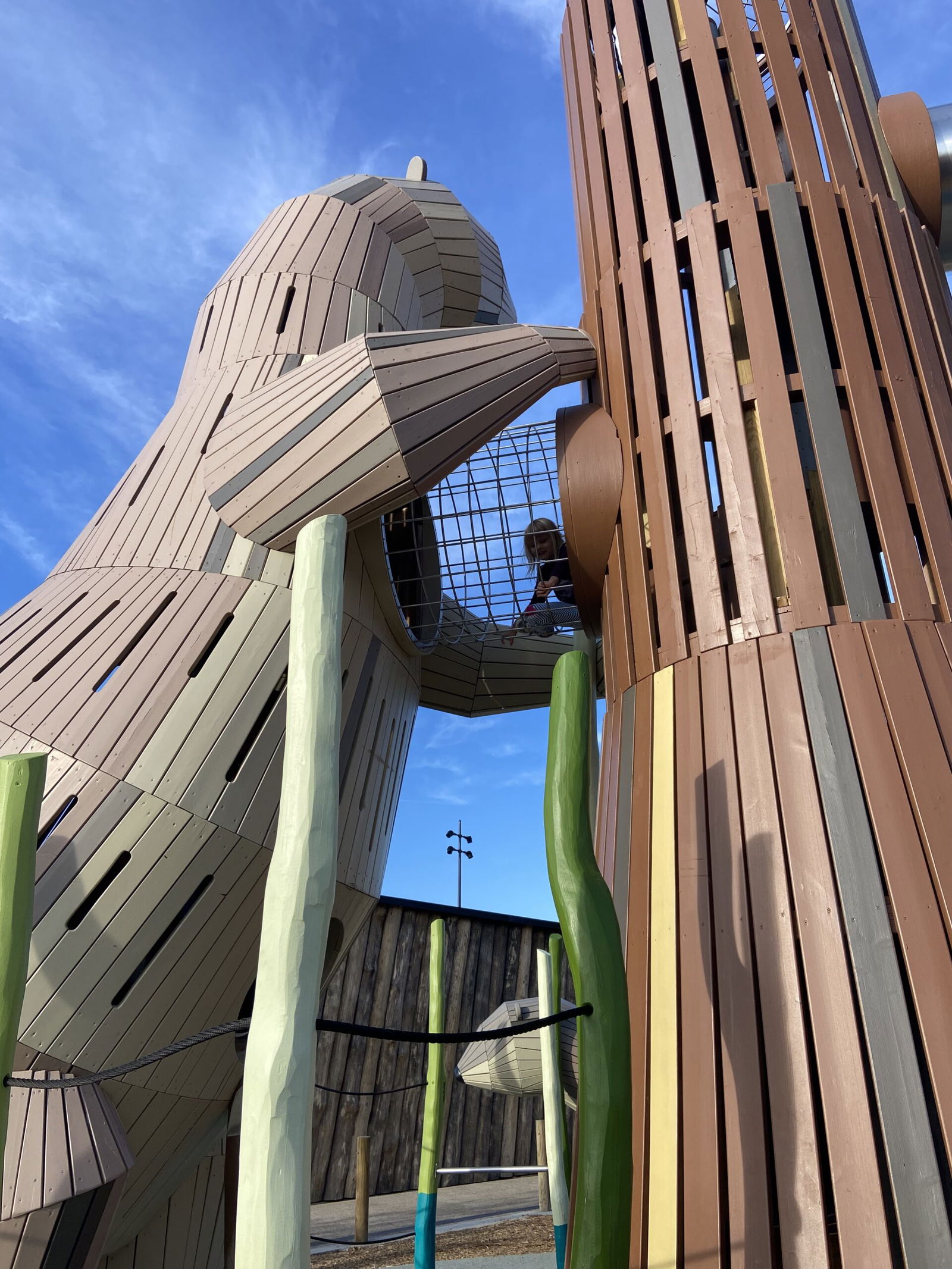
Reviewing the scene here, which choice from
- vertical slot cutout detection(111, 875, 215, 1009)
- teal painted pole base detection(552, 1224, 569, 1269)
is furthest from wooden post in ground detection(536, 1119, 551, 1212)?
vertical slot cutout detection(111, 875, 215, 1009)

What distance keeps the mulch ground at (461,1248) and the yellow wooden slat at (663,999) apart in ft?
13.7

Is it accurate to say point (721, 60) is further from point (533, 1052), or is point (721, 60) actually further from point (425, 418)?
point (533, 1052)

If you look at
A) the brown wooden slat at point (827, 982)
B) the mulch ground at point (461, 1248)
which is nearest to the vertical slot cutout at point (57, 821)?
the brown wooden slat at point (827, 982)

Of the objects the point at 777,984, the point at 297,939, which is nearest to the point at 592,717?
the point at 297,939

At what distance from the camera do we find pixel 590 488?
19.0 ft

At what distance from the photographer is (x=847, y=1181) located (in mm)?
3408

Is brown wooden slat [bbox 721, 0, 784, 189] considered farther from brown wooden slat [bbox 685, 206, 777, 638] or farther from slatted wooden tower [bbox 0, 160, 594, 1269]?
slatted wooden tower [bbox 0, 160, 594, 1269]

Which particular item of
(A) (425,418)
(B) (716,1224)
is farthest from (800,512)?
(B) (716,1224)

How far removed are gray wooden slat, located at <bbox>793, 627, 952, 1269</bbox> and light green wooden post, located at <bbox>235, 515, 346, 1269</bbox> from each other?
2.24 m

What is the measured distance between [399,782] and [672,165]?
4.25 meters

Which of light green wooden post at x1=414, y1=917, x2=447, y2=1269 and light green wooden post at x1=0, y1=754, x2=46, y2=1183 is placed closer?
light green wooden post at x1=0, y1=754, x2=46, y2=1183

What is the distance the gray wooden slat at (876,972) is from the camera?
3330 millimetres

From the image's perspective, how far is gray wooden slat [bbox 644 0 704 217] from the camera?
231 inches

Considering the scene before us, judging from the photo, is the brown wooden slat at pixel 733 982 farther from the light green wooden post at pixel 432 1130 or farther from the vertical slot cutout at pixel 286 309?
the vertical slot cutout at pixel 286 309
